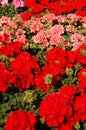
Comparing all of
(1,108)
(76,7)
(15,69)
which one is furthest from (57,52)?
(76,7)

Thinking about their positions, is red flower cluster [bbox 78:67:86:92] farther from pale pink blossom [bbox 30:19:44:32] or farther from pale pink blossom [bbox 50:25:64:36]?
pale pink blossom [bbox 30:19:44:32]

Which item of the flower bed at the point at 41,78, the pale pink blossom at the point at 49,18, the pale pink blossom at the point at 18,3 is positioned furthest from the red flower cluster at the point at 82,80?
the pale pink blossom at the point at 18,3

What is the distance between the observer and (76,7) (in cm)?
881

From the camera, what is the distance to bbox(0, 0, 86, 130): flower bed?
4.80 metres

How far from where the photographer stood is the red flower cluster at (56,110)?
15.6 feet

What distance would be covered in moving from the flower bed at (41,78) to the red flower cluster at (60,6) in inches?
44.0

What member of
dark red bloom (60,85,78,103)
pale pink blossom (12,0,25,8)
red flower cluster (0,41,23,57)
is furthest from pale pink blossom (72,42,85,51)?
pale pink blossom (12,0,25,8)

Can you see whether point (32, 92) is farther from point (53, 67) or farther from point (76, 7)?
point (76, 7)

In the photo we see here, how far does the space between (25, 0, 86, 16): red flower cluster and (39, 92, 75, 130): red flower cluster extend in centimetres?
383

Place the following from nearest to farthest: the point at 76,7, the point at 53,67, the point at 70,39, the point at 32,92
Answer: the point at 32,92 → the point at 53,67 → the point at 70,39 → the point at 76,7

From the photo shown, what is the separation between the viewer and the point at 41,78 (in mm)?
5539

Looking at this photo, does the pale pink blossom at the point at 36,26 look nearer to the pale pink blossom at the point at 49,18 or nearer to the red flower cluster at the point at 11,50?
the pale pink blossom at the point at 49,18

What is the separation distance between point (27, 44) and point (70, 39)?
96 cm

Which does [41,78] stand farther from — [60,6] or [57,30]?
[60,6]
